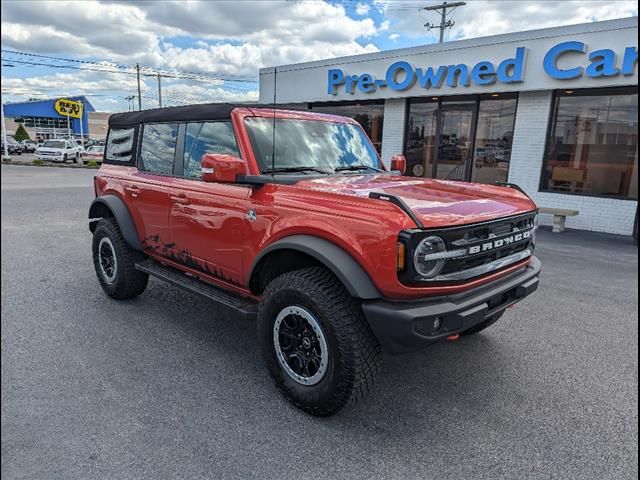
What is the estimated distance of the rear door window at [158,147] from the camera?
4223 mm

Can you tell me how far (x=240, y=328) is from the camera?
164 inches

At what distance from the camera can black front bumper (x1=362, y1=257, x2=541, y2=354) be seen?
8.06 feet

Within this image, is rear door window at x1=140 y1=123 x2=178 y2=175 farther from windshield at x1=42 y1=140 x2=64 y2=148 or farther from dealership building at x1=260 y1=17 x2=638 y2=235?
windshield at x1=42 y1=140 x2=64 y2=148

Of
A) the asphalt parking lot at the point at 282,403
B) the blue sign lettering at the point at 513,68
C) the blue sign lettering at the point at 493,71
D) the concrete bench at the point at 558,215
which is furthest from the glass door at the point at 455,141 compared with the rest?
the asphalt parking lot at the point at 282,403

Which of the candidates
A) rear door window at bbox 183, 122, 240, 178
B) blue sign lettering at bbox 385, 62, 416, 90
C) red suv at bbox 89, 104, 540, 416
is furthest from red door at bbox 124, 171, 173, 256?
blue sign lettering at bbox 385, 62, 416, 90

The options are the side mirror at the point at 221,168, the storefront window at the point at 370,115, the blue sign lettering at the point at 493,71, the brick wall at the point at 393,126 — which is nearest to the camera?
the side mirror at the point at 221,168

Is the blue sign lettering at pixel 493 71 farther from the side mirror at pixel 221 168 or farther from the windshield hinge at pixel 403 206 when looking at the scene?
the side mirror at pixel 221 168

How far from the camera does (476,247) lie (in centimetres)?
278

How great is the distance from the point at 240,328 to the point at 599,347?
10.4 feet

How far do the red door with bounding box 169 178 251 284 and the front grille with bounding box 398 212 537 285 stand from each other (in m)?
1.38

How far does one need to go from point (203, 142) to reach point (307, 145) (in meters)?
0.90

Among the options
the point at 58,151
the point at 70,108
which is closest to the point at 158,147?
the point at 58,151

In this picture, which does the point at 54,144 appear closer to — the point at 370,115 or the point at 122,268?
the point at 370,115

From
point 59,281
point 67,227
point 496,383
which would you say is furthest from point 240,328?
point 67,227
